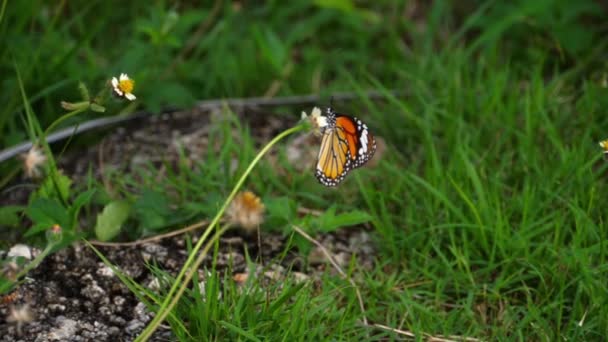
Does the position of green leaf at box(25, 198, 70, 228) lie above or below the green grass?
below

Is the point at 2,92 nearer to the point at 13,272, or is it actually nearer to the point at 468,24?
the point at 13,272

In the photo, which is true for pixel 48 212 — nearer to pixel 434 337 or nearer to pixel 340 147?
pixel 340 147

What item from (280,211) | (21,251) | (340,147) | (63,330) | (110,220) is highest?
Answer: (340,147)

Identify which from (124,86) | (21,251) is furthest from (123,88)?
(21,251)

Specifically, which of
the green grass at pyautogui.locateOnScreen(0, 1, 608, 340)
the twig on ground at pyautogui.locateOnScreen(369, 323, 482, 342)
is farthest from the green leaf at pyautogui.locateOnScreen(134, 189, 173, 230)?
the twig on ground at pyautogui.locateOnScreen(369, 323, 482, 342)

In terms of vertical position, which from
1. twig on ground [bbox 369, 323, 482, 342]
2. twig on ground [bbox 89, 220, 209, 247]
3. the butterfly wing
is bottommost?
twig on ground [bbox 369, 323, 482, 342]

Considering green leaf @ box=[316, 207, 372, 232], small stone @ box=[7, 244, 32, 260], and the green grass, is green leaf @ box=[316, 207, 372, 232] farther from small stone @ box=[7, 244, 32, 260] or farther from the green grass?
small stone @ box=[7, 244, 32, 260]

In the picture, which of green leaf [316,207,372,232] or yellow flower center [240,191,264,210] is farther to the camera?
green leaf [316,207,372,232]
